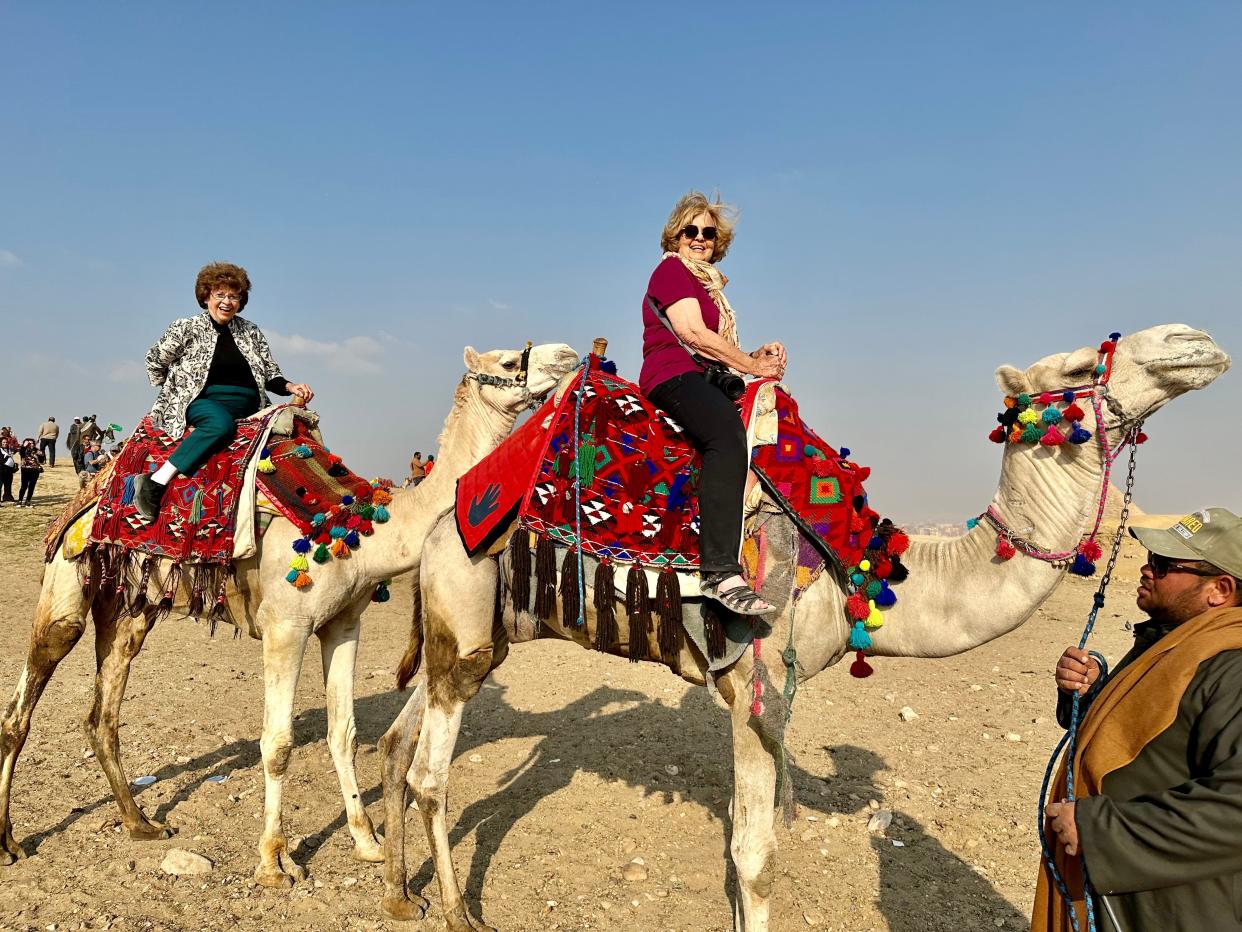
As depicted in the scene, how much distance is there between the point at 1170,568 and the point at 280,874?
4.64 m

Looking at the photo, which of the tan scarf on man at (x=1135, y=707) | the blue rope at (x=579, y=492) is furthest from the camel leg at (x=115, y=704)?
the tan scarf on man at (x=1135, y=707)

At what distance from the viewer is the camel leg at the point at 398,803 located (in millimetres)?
4418

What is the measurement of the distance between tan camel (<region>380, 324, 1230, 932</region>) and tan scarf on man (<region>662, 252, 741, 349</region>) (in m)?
1.04

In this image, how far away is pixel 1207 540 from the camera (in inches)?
90.1

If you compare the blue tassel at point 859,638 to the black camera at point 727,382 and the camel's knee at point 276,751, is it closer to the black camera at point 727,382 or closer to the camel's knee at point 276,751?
the black camera at point 727,382

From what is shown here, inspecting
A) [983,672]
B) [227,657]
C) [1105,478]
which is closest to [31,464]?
[227,657]

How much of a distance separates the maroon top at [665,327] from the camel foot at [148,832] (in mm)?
4205

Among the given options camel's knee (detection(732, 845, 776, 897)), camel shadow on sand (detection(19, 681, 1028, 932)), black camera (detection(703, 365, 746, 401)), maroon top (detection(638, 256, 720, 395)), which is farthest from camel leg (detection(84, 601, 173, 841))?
black camera (detection(703, 365, 746, 401))

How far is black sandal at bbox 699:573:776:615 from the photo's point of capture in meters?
3.38

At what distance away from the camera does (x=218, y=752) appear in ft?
22.3

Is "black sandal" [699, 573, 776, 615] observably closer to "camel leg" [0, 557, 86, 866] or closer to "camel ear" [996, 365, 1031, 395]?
→ "camel ear" [996, 365, 1031, 395]

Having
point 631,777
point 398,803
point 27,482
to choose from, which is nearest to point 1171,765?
point 398,803

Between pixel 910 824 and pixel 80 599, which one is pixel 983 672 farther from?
pixel 80 599

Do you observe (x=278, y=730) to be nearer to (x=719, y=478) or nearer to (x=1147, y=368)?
(x=719, y=478)
